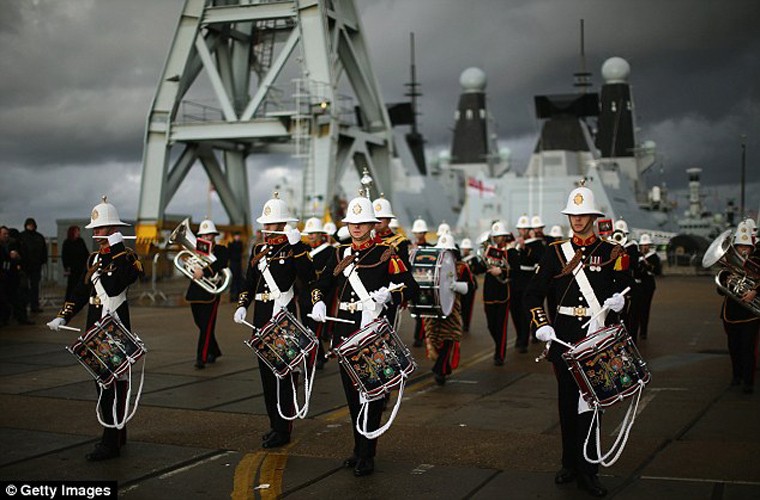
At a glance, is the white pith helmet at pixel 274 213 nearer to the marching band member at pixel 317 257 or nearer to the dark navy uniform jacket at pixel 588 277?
the dark navy uniform jacket at pixel 588 277

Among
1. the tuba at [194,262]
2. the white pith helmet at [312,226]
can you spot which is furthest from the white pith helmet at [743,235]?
the tuba at [194,262]

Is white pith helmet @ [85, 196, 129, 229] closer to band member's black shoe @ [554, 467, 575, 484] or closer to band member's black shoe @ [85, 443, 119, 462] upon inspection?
band member's black shoe @ [85, 443, 119, 462]

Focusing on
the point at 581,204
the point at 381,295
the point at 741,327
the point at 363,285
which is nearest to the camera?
the point at 581,204

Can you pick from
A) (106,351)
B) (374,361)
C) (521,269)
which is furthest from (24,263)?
(374,361)

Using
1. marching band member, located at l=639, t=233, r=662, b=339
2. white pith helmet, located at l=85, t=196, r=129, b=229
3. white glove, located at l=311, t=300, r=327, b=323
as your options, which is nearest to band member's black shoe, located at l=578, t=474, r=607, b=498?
white glove, located at l=311, t=300, r=327, b=323

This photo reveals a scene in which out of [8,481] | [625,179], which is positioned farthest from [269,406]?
[625,179]

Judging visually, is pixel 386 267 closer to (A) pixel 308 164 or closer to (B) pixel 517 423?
(B) pixel 517 423

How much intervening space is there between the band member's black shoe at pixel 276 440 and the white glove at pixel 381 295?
1.65m

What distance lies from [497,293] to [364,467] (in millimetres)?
7748

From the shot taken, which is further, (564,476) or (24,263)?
(24,263)

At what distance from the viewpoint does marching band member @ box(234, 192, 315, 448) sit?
8.20 metres

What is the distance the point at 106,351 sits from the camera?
7.53 metres

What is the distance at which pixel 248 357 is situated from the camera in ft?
44.9

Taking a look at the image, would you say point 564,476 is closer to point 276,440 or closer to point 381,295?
point 381,295
